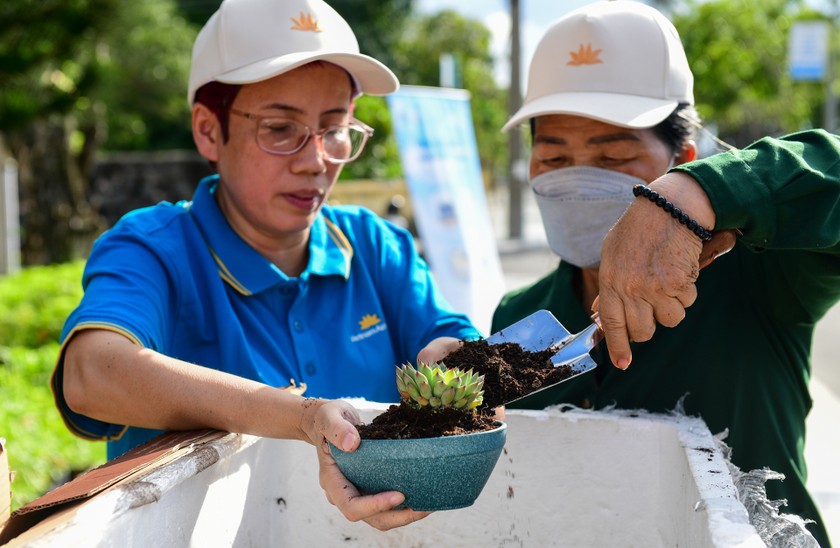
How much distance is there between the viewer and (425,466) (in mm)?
1494

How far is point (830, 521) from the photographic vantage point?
4.60 meters

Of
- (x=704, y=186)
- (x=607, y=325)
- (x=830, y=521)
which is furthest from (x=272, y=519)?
(x=830, y=521)

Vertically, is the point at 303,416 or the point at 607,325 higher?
the point at 607,325

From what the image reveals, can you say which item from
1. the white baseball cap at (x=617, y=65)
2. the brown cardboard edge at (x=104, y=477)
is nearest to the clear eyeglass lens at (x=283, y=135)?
the white baseball cap at (x=617, y=65)

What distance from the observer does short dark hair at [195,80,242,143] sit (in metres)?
2.38

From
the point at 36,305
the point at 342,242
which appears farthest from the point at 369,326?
the point at 36,305

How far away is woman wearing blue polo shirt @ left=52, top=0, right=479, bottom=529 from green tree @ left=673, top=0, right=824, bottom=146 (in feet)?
93.9

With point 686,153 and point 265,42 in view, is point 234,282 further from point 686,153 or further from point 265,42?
point 686,153

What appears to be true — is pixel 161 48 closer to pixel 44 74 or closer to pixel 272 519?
pixel 44 74

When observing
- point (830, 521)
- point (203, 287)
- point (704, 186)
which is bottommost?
point (830, 521)

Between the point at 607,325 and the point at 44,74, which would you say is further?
the point at 44,74

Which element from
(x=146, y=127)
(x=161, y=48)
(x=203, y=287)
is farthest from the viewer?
(x=146, y=127)

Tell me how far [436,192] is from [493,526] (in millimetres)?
5160

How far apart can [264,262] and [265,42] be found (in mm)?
589
